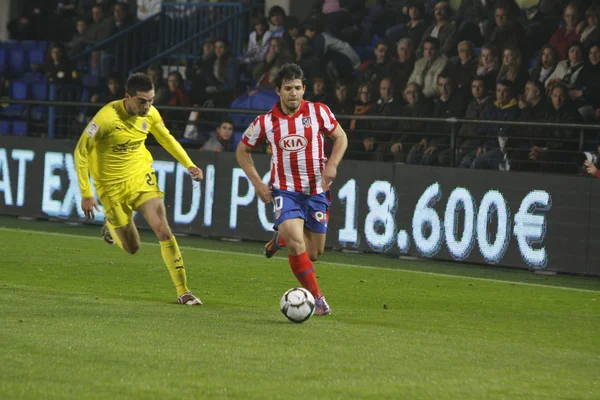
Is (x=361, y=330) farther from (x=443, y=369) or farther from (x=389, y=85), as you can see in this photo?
(x=389, y=85)

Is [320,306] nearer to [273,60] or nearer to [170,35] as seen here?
[273,60]

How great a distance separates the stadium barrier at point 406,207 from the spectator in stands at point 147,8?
20.8ft

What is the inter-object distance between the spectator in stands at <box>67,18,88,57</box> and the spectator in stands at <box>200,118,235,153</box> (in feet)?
21.8

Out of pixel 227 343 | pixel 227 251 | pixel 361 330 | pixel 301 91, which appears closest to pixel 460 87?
pixel 227 251

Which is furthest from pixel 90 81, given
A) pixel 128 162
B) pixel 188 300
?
pixel 188 300

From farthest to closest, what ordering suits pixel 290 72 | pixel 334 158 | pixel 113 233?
pixel 113 233 < pixel 334 158 < pixel 290 72

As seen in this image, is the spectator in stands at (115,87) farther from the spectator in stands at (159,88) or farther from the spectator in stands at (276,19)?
the spectator in stands at (276,19)

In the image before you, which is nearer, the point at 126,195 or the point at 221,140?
the point at 126,195

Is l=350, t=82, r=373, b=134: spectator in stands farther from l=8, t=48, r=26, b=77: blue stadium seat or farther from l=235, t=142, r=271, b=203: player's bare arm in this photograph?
l=8, t=48, r=26, b=77: blue stadium seat

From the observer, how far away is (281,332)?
8.15 metres

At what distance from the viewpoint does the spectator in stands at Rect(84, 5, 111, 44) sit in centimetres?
2219

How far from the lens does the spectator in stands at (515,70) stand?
14516 millimetres

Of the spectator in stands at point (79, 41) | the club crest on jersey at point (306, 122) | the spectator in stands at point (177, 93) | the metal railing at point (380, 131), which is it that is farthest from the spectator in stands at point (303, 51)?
the club crest on jersey at point (306, 122)

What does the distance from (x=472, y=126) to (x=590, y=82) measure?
1.48 m
